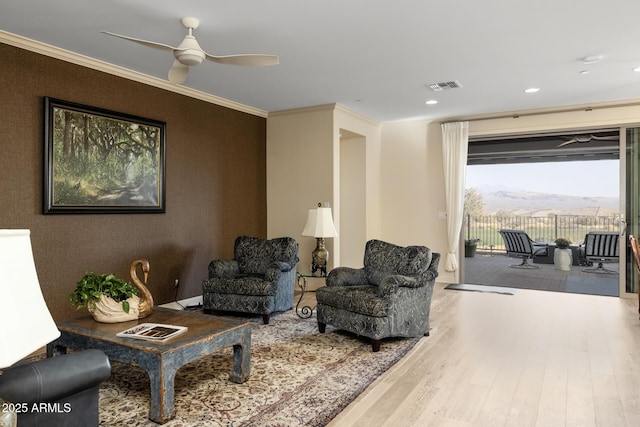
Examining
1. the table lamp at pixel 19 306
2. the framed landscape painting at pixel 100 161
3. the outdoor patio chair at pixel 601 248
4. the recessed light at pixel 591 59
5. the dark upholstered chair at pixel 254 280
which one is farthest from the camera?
the outdoor patio chair at pixel 601 248

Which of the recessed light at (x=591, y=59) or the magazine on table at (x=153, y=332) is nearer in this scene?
the magazine on table at (x=153, y=332)

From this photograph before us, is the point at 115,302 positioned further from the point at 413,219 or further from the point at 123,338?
the point at 413,219

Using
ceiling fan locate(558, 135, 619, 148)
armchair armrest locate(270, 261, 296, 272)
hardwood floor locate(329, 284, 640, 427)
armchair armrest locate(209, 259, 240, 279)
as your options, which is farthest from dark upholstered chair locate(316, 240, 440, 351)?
ceiling fan locate(558, 135, 619, 148)

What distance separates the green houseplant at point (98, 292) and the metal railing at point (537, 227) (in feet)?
Result: 27.3

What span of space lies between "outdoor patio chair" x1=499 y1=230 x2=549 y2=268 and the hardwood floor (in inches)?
150

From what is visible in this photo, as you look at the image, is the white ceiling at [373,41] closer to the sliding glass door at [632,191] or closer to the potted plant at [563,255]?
the sliding glass door at [632,191]

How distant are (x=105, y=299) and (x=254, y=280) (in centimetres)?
186

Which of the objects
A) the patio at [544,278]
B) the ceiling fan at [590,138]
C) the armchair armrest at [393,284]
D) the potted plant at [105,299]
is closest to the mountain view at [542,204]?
the patio at [544,278]

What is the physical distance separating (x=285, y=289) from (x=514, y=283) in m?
4.39

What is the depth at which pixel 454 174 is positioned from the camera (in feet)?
22.6

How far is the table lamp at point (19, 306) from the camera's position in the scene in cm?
99

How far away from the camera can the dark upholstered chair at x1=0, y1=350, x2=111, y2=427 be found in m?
1.60

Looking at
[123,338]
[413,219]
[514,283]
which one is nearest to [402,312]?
[123,338]

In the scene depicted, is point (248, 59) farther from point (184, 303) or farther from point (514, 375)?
point (184, 303)
